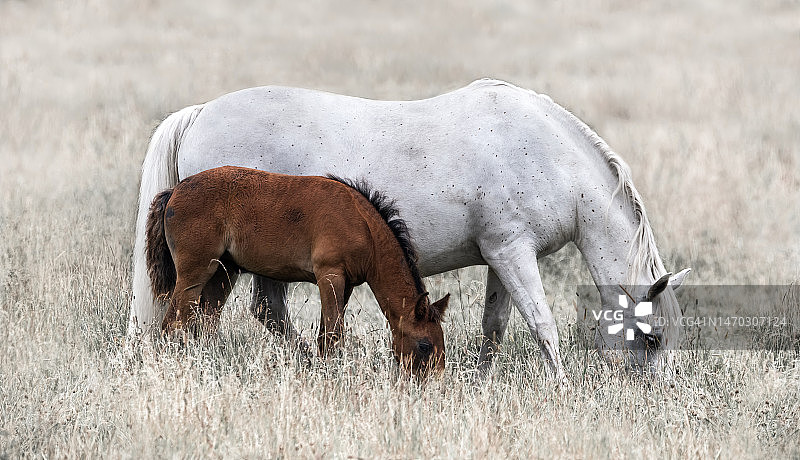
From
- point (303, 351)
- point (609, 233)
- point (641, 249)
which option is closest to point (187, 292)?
point (303, 351)

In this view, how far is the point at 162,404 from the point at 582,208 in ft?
10.2

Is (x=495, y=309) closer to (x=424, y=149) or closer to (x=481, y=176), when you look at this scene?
(x=481, y=176)

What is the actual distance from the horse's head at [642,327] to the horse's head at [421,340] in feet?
4.53

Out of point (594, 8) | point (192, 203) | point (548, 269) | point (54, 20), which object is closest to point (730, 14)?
point (594, 8)

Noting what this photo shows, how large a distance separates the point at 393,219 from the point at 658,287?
1808 mm

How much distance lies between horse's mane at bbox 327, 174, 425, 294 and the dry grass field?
1.93 ft

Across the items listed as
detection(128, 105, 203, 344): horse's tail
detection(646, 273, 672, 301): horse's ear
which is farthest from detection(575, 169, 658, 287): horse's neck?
detection(128, 105, 203, 344): horse's tail

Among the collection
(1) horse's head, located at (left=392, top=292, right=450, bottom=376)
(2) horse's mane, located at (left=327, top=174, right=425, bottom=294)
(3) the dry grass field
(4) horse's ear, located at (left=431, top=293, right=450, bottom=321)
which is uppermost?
(2) horse's mane, located at (left=327, top=174, right=425, bottom=294)

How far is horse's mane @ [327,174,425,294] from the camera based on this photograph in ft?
17.9

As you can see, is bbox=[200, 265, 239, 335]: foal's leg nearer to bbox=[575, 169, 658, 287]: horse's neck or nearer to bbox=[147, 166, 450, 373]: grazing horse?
bbox=[147, 166, 450, 373]: grazing horse

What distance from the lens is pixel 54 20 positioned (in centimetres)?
2223

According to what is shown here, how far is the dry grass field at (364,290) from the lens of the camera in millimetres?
4566

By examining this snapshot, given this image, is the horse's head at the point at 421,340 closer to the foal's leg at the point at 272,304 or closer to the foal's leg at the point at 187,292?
the foal's leg at the point at 187,292

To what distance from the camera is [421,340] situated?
5.18m
